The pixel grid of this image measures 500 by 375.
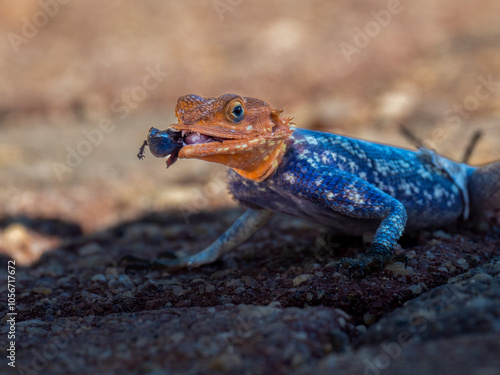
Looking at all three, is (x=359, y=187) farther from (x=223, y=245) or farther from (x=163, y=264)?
(x=163, y=264)

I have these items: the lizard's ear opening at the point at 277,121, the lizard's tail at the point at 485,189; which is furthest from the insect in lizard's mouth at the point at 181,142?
the lizard's tail at the point at 485,189

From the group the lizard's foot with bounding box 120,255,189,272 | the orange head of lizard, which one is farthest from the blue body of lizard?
the lizard's foot with bounding box 120,255,189,272

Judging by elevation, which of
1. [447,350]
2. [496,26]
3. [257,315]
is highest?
[496,26]

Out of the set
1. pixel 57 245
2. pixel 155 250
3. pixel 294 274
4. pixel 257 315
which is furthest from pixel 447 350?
pixel 57 245

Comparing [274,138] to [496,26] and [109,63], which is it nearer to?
[109,63]

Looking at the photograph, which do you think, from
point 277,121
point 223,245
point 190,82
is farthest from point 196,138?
point 190,82

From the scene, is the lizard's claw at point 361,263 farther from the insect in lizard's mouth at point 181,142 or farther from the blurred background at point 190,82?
the blurred background at point 190,82
